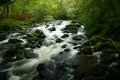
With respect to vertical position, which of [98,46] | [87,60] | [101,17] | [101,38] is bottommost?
[87,60]

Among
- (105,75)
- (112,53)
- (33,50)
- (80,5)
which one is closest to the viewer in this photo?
(105,75)

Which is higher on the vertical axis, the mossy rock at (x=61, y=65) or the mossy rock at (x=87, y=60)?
the mossy rock at (x=87, y=60)

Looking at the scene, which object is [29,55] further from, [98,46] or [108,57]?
[108,57]

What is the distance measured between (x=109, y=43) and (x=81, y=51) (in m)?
1.80

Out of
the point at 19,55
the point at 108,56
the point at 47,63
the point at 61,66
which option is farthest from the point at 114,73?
the point at 19,55

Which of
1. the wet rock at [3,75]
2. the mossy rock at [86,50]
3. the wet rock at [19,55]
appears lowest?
the wet rock at [3,75]

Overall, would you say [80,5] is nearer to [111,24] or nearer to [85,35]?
[85,35]

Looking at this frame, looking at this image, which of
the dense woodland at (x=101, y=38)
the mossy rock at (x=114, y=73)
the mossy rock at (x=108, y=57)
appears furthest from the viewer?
the mossy rock at (x=108, y=57)

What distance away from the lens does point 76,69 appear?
38.1ft

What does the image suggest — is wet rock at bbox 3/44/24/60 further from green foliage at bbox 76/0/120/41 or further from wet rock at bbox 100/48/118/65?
green foliage at bbox 76/0/120/41

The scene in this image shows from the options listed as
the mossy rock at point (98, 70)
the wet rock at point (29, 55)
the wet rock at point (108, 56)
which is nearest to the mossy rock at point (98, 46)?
the wet rock at point (108, 56)

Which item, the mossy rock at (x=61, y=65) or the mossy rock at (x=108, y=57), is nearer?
the mossy rock at (x=61, y=65)

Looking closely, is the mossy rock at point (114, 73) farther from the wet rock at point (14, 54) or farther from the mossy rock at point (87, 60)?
the wet rock at point (14, 54)

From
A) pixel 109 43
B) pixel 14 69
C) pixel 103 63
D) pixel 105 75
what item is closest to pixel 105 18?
pixel 109 43
